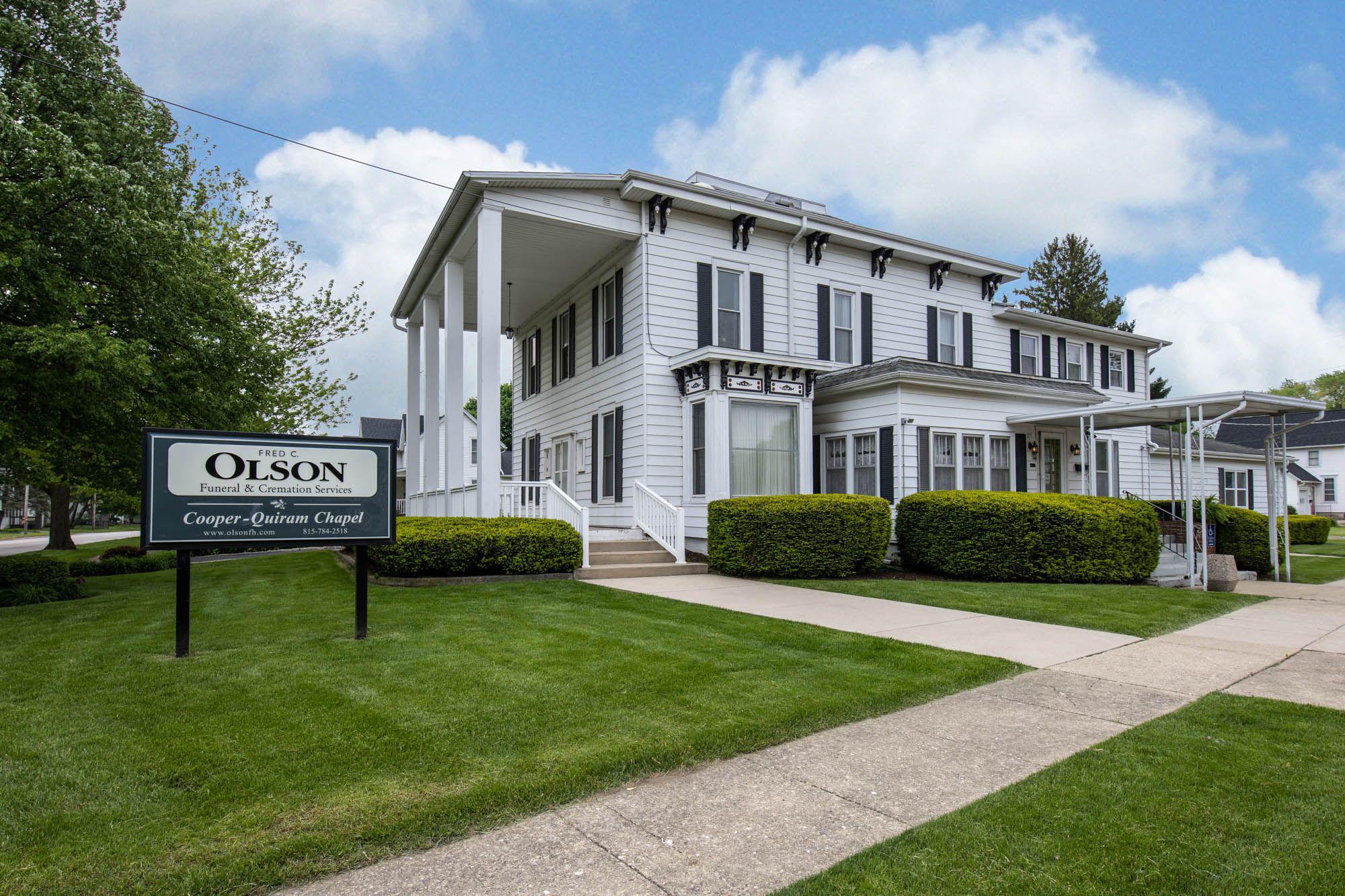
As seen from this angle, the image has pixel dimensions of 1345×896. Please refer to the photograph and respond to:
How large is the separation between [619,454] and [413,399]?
6658 millimetres

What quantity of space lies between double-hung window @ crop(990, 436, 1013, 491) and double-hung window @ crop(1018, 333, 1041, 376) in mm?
4827

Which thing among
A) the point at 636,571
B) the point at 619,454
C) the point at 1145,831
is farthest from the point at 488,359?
the point at 1145,831

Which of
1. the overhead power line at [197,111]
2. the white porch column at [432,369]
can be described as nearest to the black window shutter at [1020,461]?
the white porch column at [432,369]

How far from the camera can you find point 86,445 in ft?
36.4

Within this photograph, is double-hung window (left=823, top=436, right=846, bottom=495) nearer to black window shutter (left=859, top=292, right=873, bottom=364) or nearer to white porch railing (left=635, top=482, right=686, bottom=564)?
black window shutter (left=859, top=292, right=873, bottom=364)

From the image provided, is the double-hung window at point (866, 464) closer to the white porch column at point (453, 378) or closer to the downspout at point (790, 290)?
the downspout at point (790, 290)

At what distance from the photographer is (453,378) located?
14172 mm

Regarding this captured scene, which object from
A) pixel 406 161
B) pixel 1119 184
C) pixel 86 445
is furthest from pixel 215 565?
pixel 1119 184

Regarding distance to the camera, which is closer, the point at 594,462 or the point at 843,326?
the point at 594,462

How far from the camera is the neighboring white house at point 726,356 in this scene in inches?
520

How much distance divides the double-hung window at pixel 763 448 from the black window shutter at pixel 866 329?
3.20 meters

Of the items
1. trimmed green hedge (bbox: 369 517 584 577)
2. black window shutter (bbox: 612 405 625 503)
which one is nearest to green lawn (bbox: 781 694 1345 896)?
trimmed green hedge (bbox: 369 517 584 577)

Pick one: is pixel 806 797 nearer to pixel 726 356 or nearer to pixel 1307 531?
pixel 726 356

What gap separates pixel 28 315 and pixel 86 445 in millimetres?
2322
